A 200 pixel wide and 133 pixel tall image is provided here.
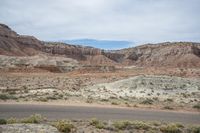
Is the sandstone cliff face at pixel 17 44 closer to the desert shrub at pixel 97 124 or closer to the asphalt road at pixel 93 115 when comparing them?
the asphalt road at pixel 93 115

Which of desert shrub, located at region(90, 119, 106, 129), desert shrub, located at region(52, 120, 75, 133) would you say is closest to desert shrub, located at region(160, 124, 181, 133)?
desert shrub, located at region(90, 119, 106, 129)

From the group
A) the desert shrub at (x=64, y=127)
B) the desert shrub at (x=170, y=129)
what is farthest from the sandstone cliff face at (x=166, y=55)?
the desert shrub at (x=64, y=127)

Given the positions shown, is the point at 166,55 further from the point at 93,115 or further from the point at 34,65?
the point at 93,115

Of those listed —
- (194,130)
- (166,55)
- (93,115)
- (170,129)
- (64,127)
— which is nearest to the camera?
(64,127)

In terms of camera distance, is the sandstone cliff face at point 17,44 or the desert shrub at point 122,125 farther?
the sandstone cliff face at point 17,44

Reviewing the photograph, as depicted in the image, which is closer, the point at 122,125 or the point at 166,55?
the point at 122,125

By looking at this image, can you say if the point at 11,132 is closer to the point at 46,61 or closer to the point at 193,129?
the point at 193,129

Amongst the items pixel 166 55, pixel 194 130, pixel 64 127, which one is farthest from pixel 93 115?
pixel 166 55

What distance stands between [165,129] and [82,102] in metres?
13.6

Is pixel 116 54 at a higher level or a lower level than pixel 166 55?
lower

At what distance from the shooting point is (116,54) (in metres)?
167

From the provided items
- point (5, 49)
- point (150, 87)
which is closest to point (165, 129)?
point (150, 87)

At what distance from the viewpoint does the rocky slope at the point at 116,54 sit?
138 metres

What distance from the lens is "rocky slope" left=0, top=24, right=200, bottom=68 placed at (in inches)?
5453
